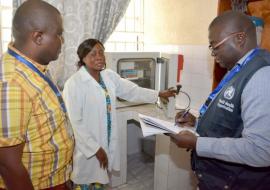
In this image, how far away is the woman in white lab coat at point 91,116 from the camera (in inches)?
58.5

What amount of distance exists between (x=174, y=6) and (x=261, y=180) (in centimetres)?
175

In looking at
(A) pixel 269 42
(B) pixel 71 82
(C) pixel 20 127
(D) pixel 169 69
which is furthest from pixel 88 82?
(A) pixel 269 42

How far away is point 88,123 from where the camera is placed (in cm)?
153

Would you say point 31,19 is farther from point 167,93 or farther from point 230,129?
point 167,93

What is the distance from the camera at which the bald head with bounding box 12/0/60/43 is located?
80 cm

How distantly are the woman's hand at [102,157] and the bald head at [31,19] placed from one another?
0.94m

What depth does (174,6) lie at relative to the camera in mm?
2172

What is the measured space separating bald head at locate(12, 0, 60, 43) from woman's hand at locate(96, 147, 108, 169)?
939 millimetres

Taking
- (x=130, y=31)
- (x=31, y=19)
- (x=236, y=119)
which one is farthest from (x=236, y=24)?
(x=130, y=31)

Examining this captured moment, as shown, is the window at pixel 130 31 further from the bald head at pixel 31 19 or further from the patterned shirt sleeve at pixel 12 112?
the patterned shirt sleeve at pixel 12 112

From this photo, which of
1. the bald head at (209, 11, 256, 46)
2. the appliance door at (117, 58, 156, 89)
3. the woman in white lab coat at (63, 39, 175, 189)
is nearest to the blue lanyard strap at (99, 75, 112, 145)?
the woman in white lab coat at (63, 39, 175, 189)

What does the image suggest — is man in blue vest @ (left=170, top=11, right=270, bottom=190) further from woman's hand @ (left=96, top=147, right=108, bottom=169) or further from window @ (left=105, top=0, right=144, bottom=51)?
window @ (left=105, top=0, right=144, bottom=51)

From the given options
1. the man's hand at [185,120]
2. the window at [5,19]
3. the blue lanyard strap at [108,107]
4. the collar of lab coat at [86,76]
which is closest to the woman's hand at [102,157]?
Answer: the blue lanyard strap at [108,107]

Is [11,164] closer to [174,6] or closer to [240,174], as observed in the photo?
[240,174]
